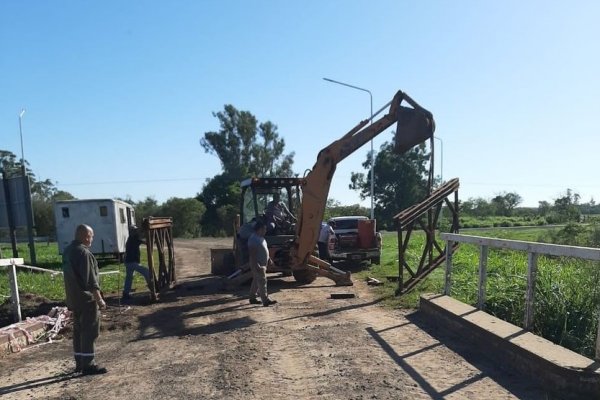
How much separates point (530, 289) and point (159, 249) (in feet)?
29.6

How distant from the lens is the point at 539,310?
667 cm

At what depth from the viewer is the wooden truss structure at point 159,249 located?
1119 centimetres

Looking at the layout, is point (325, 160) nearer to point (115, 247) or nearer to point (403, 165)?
point (115, 247)

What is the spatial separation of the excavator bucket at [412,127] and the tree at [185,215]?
4349 centimetres

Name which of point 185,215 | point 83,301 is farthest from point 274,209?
point 185,215

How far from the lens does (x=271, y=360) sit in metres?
6.23

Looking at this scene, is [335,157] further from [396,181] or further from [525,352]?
[396,181]

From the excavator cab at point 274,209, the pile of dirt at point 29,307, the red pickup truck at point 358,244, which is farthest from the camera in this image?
the red pickup truck at point 358,244

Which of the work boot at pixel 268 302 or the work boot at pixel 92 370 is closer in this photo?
the work boot at pixel 92 370

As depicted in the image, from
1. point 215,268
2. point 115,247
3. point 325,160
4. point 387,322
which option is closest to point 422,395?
point 387,322

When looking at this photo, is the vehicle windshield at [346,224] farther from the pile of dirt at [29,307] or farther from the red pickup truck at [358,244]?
the pile of dirt at [29,307]

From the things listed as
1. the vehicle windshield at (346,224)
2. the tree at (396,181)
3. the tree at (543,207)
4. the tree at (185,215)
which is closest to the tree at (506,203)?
the tree at (543,207)

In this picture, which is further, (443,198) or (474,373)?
(443,198)

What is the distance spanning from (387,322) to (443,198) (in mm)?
3690
